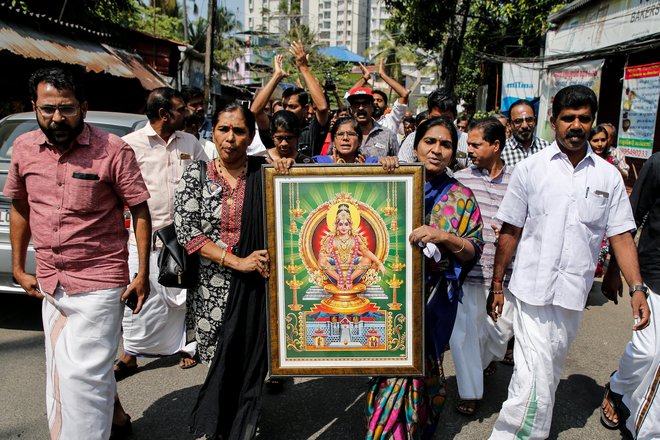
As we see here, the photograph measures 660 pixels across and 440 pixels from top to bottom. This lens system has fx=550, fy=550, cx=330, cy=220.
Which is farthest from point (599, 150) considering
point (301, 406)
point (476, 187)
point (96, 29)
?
point (96, 29)

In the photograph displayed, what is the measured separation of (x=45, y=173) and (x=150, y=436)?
1604 millimetres

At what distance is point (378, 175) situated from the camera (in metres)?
2.53

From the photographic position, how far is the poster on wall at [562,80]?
34.4 ft

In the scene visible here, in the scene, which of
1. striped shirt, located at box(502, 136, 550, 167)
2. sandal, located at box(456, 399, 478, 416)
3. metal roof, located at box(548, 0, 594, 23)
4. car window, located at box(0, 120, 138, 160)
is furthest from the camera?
metal roof, located at box(548, 0, 594, 23)

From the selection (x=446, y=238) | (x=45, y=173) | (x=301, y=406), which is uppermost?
(x=45, y=173)

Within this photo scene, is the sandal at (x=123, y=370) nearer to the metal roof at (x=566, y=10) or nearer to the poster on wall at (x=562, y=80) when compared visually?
the poster on wall at (x=562, y=80)

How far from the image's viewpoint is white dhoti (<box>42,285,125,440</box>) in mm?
2566

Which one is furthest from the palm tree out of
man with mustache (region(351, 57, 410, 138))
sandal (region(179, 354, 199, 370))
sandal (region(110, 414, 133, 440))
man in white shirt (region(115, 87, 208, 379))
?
sandal (region(110, 414, 133, 440))

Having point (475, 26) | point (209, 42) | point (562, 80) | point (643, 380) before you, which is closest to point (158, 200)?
point (643, 380)

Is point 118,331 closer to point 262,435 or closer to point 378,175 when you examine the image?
point 262,435

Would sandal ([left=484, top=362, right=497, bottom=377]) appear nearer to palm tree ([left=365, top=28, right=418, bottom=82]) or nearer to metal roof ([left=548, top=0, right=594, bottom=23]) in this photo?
metal roof ([left=548, top=0, right=594, bottom=23])

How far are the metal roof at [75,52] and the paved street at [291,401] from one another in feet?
22.0

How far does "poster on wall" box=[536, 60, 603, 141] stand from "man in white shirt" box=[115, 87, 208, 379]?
8.92m

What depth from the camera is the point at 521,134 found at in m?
Answer: 4.69
